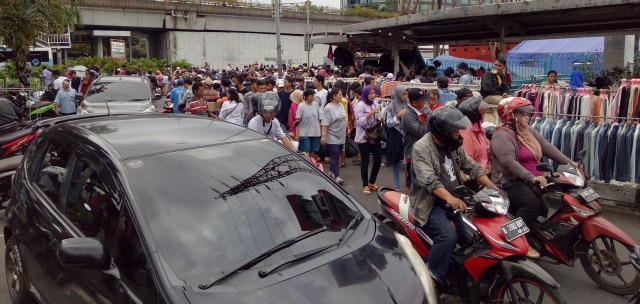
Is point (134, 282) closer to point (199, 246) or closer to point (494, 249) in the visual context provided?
point (199, 246)

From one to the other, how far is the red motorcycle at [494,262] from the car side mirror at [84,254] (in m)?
2.51

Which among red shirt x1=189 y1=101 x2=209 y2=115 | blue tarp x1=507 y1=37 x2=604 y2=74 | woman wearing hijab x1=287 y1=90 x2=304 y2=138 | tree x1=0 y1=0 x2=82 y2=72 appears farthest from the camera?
blue tarp x1=507 y1=37 x2=604 y2=74

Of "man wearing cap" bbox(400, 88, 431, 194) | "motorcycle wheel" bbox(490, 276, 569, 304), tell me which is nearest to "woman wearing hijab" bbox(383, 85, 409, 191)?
"man wearing cap" bbox(400, 88, 431, 194)

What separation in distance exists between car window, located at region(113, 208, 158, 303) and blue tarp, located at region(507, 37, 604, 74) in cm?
1927

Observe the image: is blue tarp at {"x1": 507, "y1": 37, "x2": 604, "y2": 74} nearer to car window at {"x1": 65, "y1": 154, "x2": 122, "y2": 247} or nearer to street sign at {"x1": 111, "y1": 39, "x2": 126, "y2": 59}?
car window at {"x1": 65, "y1": 154, "x2": 122, "y2": 247}

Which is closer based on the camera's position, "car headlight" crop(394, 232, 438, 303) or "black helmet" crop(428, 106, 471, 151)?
"car headlight" crop(394, 232, 438, 303)

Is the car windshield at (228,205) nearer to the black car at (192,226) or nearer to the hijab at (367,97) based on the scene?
the black car at (192,226)

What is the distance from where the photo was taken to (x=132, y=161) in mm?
3260

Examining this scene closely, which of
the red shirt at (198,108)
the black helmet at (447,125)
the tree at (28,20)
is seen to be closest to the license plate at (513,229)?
the black helmet at (447,125)

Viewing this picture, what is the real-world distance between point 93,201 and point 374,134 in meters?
5.68

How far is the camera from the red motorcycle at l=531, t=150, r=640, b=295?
4.66 meters

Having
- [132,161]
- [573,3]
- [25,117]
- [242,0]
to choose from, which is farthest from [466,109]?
[242,0]

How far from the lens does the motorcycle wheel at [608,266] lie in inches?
186

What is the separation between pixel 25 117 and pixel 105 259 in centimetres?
1338
